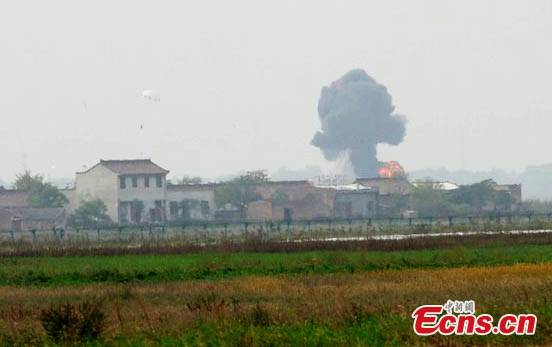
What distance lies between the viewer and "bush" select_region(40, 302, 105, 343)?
22.3 meters

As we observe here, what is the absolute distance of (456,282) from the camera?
31328 mm

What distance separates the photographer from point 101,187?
4633 inches

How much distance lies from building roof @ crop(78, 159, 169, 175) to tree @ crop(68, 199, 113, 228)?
12.2ft

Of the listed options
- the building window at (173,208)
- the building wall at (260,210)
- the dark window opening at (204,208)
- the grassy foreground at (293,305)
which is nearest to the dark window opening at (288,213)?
the building wall at (260,210)

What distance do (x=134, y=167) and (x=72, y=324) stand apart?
93.8m

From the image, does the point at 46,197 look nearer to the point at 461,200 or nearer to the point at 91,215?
the point at 91,215

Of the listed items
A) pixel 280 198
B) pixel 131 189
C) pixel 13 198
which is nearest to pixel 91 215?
pixel 131 189

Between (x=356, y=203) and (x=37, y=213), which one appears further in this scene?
(x=356, y=203)

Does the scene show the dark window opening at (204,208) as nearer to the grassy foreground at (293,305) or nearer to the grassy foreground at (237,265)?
the grassy foreground at (237,265)

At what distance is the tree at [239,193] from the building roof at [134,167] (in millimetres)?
12465

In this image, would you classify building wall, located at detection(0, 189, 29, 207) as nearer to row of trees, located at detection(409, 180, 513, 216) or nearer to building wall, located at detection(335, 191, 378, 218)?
building wall, located at detection(335, 191, 378, 218)

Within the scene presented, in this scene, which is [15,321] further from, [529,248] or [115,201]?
[115,201]

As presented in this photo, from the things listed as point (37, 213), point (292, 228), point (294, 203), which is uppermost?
point (294, 203)

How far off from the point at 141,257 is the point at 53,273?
10.3 meters
